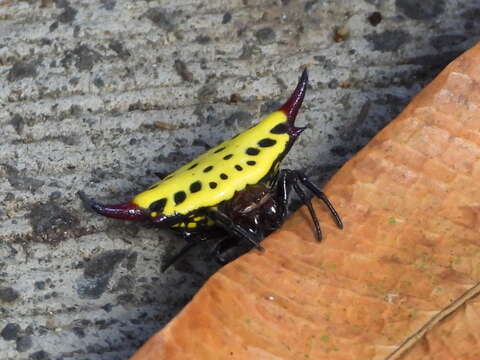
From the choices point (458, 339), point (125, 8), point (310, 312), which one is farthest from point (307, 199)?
point (125, 8)

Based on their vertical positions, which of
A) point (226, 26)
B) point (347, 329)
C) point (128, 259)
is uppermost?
point (226, 26)

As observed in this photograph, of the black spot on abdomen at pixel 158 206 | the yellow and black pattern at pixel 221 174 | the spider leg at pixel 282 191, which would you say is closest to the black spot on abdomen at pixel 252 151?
the yellow and black pattern at pixel 221 174

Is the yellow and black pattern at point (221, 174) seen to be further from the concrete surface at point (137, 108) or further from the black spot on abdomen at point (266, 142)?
the concrete surface at point (137, 108)

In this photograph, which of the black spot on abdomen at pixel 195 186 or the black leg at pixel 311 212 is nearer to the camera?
the black leg at pixel 311 212

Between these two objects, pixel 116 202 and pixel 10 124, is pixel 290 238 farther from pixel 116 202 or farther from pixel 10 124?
pixel 10 124

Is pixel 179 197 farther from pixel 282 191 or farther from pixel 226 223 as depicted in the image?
pixel 282 191

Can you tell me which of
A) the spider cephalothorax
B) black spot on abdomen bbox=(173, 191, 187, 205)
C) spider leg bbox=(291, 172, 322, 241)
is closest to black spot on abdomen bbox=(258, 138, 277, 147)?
the spider cephalothorax

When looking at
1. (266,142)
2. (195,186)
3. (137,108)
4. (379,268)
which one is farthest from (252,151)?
(137,108)
